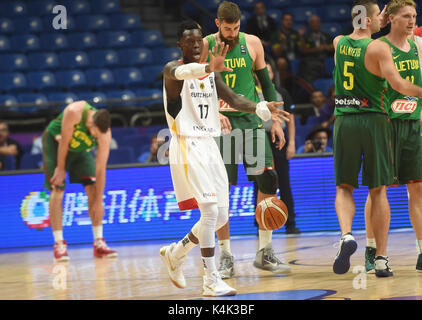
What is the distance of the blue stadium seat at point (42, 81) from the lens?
13961mm

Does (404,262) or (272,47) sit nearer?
(404,262)

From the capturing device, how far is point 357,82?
5516 mm

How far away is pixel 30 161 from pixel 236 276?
617cm

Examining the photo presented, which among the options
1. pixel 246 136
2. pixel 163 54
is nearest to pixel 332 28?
pixel 163 54

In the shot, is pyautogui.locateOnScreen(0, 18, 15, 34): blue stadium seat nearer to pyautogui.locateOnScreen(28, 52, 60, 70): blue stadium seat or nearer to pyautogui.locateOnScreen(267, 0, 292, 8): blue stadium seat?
pyautogui.locateOnScreen(28, 52, 60, 70): blue stadium seat

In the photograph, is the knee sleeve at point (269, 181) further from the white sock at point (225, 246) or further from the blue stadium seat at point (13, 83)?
the blue stadium seat at point (13, 83)

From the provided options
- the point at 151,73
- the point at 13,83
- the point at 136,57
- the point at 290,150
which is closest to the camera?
the point at 290,150

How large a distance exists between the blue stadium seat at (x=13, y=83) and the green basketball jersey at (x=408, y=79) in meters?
9.78

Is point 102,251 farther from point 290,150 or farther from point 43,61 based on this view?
point 43,61

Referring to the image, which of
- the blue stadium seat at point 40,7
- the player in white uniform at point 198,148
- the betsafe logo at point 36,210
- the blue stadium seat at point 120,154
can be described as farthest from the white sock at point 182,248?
the blue stadium seat at point 40,7

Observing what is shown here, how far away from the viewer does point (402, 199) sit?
930 centimetres

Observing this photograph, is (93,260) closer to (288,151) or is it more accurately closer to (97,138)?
(97,138)
